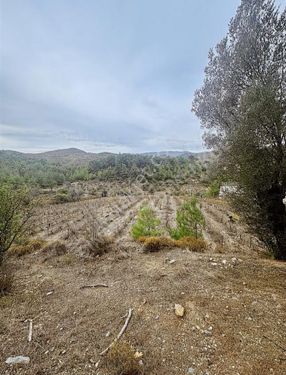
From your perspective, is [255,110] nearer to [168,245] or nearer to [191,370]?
[168,245]

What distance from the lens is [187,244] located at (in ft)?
23.2

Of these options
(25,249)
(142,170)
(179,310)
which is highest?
(142,170)

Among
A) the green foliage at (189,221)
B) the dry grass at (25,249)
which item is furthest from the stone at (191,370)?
the dry grass at (25,249)

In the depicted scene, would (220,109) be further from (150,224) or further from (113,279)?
(113,279)

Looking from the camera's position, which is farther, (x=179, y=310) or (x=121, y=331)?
(x=179, y=310)

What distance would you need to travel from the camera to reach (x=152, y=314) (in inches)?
149

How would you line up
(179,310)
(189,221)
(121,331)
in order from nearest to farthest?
(121,331), (179,310), (189,221)

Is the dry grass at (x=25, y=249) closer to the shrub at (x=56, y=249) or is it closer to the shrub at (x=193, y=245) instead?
the shrub at (x=56, y=249)

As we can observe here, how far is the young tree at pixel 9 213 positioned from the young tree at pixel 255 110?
19.6ft

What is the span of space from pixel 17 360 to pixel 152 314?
1.98 meters

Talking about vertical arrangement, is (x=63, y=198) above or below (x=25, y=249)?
below

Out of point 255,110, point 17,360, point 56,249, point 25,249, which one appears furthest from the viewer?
point 25,249

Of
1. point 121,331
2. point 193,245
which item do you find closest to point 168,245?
point 193,245

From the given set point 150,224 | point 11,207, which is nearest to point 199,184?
point 150,224
